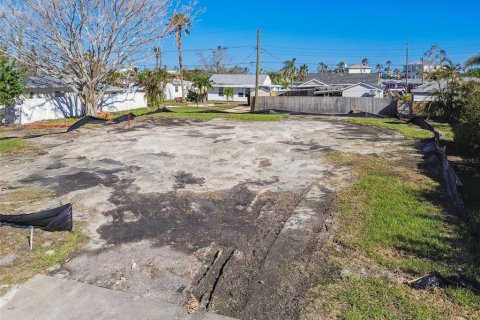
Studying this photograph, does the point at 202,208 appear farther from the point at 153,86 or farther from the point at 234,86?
the point at 234,86

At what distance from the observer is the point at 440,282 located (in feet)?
15.6

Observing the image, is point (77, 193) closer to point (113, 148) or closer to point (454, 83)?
point (113, 148)

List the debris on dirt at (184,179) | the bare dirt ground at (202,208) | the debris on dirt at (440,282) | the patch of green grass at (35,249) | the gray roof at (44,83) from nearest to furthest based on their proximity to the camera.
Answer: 1. the debris on dirt at (440,282)
2. the bare dirt ground at (202,208)
3. the patch of green grass at (35,249)
4. the debris on dirt at (184,179)
5. the gray roof at (44,83)

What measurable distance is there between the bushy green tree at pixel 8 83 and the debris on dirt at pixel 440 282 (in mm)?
21665

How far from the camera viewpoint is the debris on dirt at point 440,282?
468cm

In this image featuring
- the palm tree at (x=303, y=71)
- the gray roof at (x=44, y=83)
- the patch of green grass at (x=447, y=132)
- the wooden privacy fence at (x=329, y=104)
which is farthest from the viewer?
the palm tree at (x=303, y=71)

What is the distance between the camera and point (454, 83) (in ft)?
76.1

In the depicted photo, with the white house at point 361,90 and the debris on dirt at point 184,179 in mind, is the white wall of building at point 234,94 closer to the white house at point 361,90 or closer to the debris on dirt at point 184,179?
the white house at point 361,90

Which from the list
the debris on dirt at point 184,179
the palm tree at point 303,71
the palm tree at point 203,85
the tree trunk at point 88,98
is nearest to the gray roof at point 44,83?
the tree trunk at point 88,98

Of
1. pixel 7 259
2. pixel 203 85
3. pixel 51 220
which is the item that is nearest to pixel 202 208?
pixel 51 220

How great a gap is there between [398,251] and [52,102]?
2533cm

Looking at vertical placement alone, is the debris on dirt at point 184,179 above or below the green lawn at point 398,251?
above

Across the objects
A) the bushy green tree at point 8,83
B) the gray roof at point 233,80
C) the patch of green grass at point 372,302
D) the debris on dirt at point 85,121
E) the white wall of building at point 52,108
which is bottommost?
the patch of green grass at point 372,302

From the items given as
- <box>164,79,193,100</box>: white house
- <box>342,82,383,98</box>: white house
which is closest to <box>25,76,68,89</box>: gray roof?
<box>164,79,193,100</box>: white house
